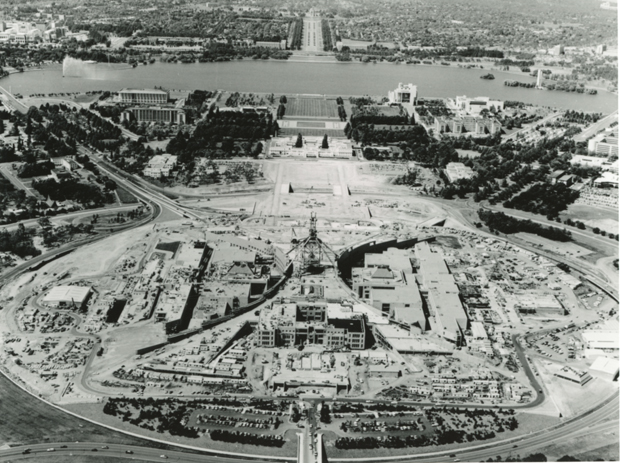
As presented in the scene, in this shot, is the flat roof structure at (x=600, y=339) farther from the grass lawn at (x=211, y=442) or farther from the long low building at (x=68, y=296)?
the long low building at (x=68, y=296)

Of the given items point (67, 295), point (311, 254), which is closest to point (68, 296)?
point (67, 295)

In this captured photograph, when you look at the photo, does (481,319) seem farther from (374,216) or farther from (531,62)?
(531,62)

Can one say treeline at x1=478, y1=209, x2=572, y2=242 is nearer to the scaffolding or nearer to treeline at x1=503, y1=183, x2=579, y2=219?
treeline at x1=503, y1=183, x2=579, y2=219

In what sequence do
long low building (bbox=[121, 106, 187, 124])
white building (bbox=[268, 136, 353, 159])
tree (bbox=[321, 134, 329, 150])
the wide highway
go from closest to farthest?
the wide highway < white building (bbox=[268, 136, 353, 159]) < tree (bbox=[321, 134, 329, 150]) < long low building (bbox=[121, 106, 187, 124])

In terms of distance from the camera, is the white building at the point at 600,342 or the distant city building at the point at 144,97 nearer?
the white building at the point at 600,342

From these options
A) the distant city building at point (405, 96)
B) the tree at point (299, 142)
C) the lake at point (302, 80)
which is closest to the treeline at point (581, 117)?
the lake at point (302, 80)

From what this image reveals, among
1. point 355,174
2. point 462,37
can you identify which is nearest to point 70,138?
point 355,174

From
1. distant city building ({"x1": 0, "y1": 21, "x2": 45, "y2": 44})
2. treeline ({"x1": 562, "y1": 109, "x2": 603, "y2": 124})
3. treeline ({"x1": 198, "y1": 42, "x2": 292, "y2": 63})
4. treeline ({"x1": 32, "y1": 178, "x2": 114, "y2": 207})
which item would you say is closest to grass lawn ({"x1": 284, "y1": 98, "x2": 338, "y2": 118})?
treeline ({"x1": 562, "y1": 109, "x2": 603, "y2": 124})
